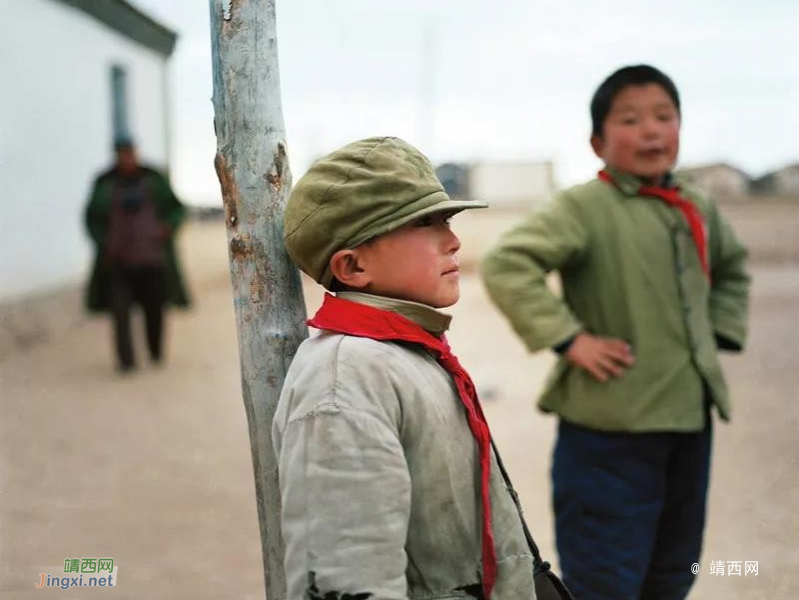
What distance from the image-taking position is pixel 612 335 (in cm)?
256

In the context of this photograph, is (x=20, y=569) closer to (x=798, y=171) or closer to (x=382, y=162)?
(x=382, y=162)

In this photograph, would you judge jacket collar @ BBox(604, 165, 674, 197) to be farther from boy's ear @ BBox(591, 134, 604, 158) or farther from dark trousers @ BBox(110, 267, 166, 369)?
dark trousers @ BBox(110, 267, 166, 369)

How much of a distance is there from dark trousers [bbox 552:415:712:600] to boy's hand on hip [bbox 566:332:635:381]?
0.55 ft

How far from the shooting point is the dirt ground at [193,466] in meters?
3.55

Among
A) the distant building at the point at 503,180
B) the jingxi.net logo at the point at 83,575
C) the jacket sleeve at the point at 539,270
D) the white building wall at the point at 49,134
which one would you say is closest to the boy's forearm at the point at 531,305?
the jacket sleeve at the point at 539,270

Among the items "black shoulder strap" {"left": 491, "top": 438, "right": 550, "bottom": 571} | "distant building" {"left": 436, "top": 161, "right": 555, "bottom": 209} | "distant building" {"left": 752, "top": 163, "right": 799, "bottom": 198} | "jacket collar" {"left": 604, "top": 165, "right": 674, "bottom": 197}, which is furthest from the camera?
"distant building" {"left": 436, "top": 161, "right": 555, "bottom": 209}

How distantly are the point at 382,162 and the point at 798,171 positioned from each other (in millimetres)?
29979

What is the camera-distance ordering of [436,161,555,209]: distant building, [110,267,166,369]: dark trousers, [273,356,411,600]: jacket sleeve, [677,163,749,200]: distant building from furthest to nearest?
[436,161,555,209]: distant building
[677,163,749,200]: distant building
[110,267,166,369]: dark trousers
[273,356,411,600]: jacket sleeve

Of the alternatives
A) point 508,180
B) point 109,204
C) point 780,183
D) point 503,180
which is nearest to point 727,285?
point 109,204

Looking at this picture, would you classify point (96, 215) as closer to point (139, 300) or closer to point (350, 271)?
point (139, 300)

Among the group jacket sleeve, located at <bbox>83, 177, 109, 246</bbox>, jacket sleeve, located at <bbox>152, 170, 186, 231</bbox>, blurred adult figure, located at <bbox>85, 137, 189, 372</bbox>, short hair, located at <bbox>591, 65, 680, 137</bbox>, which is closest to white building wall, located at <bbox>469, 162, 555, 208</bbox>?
jacket sleeve, located at <bbox>152, 170, 186, 231</bbox>

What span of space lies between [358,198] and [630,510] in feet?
4.58

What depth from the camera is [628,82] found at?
8.34ft

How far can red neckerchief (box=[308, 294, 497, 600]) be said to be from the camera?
1.46 metres
